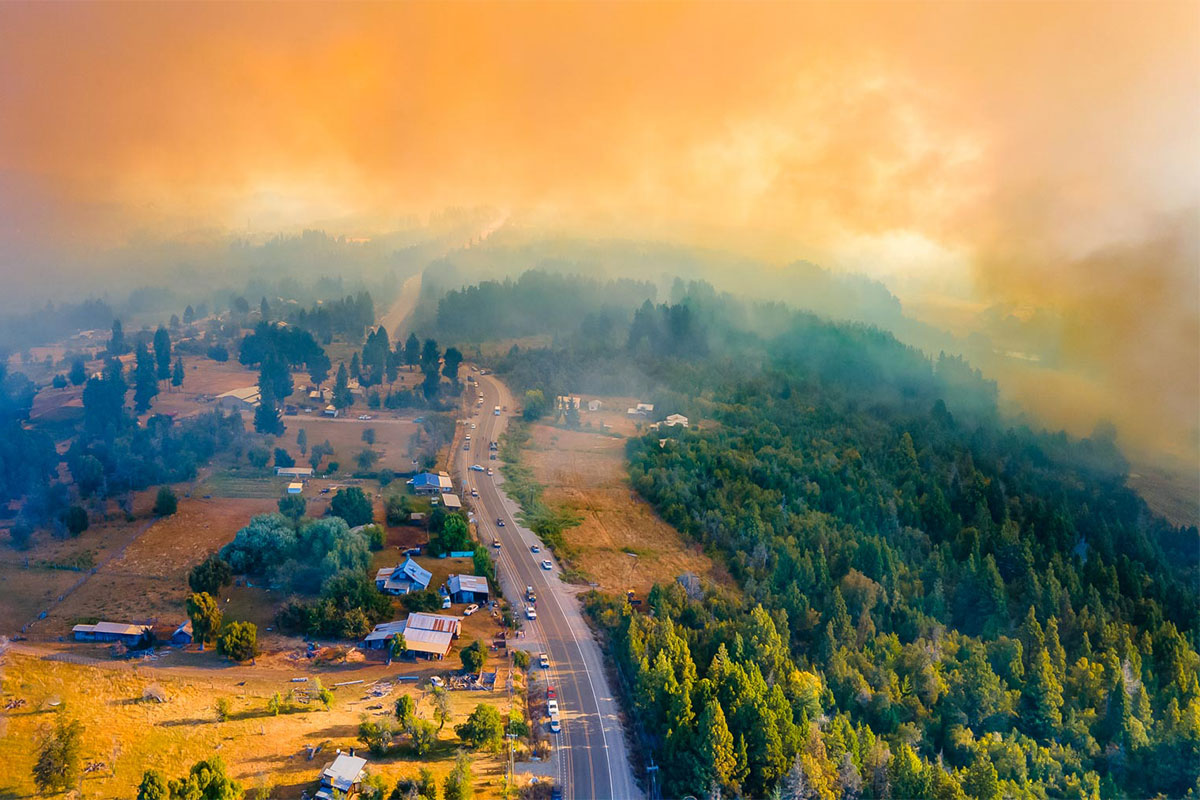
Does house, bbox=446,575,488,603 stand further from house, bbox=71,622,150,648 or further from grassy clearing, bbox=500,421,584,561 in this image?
house, bbox=71,622,150,648

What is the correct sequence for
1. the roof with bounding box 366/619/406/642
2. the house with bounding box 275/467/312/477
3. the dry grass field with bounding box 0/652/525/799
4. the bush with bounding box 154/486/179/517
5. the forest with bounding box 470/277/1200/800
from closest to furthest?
the dry grass field with bounding box 0/652/525/799
the forest with bounding box 470/277/1200/800
the roof with bounding box 366/619/406/642
the bush with bounding box 154/486/179/517
the house with bounding box 275/467/312/477

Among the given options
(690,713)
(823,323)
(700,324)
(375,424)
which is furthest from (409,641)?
(823,323)

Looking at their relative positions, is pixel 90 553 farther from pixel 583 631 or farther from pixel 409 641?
pixel 583 631

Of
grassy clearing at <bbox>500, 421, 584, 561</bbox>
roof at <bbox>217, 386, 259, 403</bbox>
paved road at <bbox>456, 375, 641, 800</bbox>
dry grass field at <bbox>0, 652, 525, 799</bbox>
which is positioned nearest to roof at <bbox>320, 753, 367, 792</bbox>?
dry grass field at <bbox>0, 652, 525, 799</bbox>

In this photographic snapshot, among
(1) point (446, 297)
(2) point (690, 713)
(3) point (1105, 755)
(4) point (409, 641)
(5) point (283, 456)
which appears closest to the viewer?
(2) point (690, 713)

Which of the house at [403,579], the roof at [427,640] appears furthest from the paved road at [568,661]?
the house at [403,579]

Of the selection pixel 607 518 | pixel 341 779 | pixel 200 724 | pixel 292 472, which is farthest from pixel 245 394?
pixel 341 779
